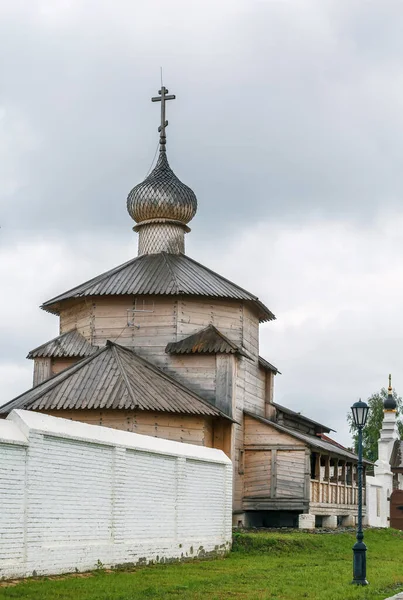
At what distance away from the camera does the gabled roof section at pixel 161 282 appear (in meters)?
30.6

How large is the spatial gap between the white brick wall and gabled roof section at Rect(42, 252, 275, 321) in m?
9.67

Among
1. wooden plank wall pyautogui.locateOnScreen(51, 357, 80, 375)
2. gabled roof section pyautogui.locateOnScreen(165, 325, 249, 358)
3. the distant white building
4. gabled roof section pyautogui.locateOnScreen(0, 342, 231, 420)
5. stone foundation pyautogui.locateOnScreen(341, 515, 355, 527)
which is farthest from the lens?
the distant white building

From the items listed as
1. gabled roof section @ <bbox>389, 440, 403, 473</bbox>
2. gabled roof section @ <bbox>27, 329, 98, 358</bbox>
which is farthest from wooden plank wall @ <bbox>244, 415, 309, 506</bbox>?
gabled roof section @ <bbox>389, 440, 403, 473</bbox>

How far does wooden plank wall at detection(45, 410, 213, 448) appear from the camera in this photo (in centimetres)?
2684

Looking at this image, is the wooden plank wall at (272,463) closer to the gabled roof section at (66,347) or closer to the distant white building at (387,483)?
the gabled roof section at (66,347)

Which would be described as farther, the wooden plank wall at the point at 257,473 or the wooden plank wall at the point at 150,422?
the wooden plank wall at the point at 257,473

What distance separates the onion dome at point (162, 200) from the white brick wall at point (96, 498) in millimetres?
13941

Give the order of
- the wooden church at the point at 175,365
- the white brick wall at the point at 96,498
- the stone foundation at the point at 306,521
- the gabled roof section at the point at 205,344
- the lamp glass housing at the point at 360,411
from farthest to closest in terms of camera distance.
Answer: the stone foundation at the point at 306,521 → the gabled roof section at the point at 205,344 → the wooden church at the point at 175,365 → the lamp glass housing at the point at 360,411 → the white brick wall at the point at 96,498

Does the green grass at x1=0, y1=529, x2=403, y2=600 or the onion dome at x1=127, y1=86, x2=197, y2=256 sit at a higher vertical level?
the onion dome at x1=127, y1=86, x2=197, y2=256

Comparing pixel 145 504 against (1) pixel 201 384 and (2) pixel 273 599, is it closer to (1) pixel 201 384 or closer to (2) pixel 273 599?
(2) pixel 273 599

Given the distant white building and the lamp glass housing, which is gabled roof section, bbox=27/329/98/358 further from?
the distant white building

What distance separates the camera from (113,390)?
27047 mm

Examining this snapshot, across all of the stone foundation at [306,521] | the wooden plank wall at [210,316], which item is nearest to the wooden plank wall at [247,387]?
the wooden plank wall at [210,316]

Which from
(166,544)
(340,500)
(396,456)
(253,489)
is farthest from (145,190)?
(396,456)
